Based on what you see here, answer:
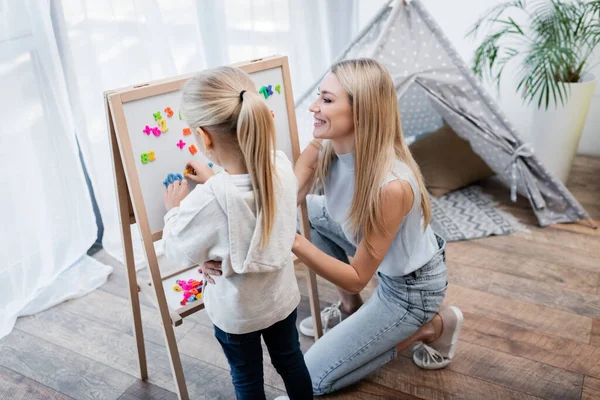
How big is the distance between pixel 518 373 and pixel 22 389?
1591mm

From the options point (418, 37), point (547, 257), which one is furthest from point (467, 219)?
point (418, 37)

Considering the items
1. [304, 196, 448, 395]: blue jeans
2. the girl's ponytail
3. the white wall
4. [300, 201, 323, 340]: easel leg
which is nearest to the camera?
the girl's ponytail

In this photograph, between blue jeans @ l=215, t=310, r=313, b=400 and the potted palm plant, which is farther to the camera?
the potted palm plant

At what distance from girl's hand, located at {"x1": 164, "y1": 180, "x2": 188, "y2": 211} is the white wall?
2.48m

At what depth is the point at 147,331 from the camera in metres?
2.07

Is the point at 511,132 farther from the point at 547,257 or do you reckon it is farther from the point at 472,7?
the point at 472,7

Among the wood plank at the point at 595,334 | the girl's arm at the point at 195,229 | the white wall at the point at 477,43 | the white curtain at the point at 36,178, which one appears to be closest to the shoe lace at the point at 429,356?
the wood plank at the point at 595,334

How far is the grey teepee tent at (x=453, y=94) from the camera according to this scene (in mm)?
2320

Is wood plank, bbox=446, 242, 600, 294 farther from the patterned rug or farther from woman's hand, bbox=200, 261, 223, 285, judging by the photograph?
woman's hand, bbox=200, 261, 223, 285

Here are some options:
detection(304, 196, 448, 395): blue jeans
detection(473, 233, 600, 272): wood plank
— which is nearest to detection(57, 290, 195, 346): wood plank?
detection(304, 196, 448, 395): blue jeans

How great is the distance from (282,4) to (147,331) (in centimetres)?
168

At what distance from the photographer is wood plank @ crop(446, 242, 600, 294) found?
2229 mm

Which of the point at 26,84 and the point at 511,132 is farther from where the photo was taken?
the point at 511,132

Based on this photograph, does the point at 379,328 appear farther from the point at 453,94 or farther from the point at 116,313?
the point at 453,94
